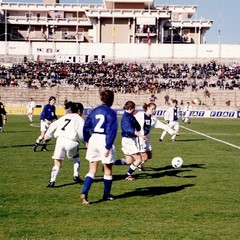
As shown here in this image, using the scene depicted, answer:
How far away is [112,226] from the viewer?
27.6 feet

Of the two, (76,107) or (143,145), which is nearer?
(76,107)

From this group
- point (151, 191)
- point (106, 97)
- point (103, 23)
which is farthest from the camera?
point (103, 23)

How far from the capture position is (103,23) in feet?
279

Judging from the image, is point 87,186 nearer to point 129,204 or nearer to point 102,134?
point 129,204

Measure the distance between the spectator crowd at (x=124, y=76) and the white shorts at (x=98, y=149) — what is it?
50.4m

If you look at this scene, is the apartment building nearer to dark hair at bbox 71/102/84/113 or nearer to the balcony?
the balcony

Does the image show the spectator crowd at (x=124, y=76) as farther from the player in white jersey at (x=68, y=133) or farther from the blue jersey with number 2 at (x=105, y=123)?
the blue jersey with number 2 at (x=105, y=123)

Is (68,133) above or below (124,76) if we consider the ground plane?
below

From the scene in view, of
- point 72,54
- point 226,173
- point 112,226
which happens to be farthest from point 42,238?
point 72,54

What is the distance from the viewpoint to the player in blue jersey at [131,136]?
13500 mm

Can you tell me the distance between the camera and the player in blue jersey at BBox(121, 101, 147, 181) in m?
13.5

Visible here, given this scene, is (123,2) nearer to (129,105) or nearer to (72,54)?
(72,54)

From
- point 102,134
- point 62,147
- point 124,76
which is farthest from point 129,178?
point 124,76

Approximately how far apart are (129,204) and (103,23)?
76.8m
